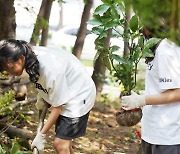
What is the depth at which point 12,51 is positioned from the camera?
315 cm

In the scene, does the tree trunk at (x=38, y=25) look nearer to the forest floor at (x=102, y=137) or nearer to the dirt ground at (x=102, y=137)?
the dirt ground at (x=102, y=137)

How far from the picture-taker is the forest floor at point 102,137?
17.3ft

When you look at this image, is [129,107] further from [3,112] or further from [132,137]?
[132,137]

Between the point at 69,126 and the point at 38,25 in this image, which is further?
the point at 38,25

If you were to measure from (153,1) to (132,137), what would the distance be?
530 cm

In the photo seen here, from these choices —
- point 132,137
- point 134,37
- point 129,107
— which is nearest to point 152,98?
point 129,107

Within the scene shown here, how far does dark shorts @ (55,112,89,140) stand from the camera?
3.74 meters

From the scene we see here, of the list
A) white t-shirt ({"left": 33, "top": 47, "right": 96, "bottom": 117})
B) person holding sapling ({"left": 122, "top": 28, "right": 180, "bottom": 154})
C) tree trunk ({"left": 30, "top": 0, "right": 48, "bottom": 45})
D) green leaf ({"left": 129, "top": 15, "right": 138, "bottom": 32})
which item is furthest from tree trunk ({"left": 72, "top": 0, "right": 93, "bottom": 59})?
person holding sapling ({"left": 122, "top": 28, "right": 180, "bottom": 154})

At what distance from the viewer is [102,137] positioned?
19.2ft

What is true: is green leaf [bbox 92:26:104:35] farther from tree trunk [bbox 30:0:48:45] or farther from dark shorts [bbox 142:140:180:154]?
tree trunk [bbox 30:0:48:45]

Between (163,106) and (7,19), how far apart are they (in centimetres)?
315

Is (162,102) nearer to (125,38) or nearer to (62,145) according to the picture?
(125,38)

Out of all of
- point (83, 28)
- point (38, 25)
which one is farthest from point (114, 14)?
point (83, 28)

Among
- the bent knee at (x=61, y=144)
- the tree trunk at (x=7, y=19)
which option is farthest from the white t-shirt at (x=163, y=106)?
the tree trunk at (x=7, y=19)
